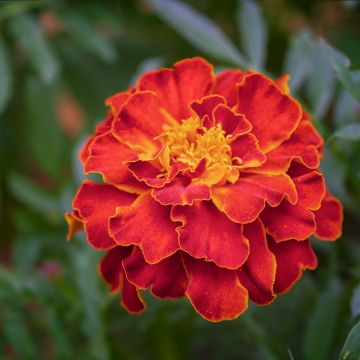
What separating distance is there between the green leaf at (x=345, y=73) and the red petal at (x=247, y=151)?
12 cm

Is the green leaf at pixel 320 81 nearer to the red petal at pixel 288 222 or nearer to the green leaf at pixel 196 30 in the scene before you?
the green leaf at pixel 196 30

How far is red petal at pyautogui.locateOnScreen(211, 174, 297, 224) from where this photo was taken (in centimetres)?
53

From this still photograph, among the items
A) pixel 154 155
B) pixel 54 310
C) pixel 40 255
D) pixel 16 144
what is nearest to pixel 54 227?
pixel 40 255

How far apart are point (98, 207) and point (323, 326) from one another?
314 mm

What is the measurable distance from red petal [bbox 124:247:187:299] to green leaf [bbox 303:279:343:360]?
23 cm

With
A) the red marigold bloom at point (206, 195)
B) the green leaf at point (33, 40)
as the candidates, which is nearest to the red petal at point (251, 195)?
the red marigold bloom at point (206, 195)

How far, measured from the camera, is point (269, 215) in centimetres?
56

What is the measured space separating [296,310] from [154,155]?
0.37m

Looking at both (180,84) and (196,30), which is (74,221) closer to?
(180,84)

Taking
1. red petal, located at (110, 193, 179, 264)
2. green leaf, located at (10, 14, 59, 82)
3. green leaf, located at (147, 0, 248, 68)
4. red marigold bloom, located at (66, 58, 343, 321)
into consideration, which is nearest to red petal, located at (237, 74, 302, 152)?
red marigold bloom, located at (66, 58, 343, 321)

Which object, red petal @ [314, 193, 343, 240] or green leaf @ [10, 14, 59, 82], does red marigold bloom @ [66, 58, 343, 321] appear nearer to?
red petal @ [314, 193, 343, 240]

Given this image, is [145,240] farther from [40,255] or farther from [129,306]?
[40,255]

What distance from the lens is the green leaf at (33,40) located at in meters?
0.99

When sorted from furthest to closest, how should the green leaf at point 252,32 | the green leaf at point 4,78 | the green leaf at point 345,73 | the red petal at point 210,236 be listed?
the green leaf at point 4,78
the green leaf at point 252,32
the green leaf at point 345,73
the red petal at point 210,236
